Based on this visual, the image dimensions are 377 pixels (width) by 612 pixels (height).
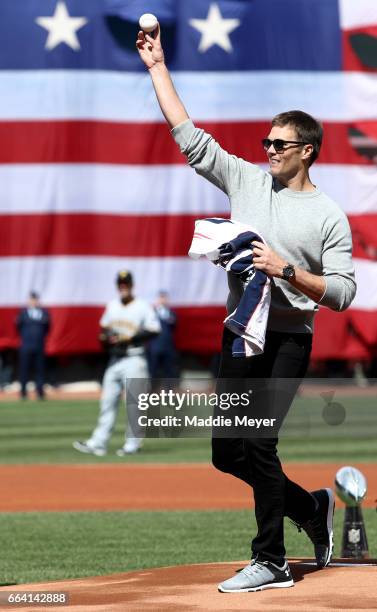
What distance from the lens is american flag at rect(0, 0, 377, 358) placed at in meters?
29.1

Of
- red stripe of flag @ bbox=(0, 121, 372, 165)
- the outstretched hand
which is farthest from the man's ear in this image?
red stripe of flag @ bbox=(0, 121, 372, 165)

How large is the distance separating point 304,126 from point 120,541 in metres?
4.47

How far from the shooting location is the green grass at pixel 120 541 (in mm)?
8781

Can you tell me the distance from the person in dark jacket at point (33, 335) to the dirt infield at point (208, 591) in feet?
69.7

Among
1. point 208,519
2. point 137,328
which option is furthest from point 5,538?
point 137,328

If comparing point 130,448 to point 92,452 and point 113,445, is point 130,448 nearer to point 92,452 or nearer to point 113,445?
point 92,452

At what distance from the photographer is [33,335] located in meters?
28.5

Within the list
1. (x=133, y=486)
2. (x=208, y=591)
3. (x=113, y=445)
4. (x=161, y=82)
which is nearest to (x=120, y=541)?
(x=133, y=486)

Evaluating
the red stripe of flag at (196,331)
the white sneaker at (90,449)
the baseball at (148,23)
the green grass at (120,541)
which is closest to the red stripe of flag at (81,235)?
the red stripe of flag at (196,331)

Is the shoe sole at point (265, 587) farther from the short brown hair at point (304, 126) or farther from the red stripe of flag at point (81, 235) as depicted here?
the red stripe of flag at point (81, 235)

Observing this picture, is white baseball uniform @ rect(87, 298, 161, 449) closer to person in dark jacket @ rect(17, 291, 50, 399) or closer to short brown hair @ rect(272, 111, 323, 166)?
short brown hair @ rect(272, 111, 323, 166)

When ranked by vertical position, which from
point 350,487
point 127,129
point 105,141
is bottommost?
point 350,487

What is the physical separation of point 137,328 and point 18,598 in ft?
31.7

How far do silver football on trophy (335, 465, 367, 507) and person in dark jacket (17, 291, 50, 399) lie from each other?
20.3 meters
